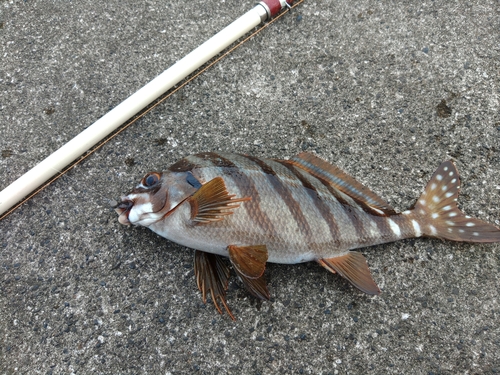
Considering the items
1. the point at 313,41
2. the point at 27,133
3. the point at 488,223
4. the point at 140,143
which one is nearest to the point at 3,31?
the point at 27,133

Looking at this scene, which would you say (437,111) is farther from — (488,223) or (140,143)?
(140,143)

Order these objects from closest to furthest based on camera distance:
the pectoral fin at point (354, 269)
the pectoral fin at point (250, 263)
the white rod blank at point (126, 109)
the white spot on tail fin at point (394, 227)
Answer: the pectoral fin at point (250, 263) < the pectoral fin at point (354, 269) < the white spot on tail fin at point (394, 227) < the white rod blank at point (126, 109)

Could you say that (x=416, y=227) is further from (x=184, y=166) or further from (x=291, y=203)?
(x=184, y=166)

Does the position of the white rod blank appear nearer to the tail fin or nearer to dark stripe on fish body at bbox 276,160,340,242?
dark stripe on fish body at bbox 276,160,340,242

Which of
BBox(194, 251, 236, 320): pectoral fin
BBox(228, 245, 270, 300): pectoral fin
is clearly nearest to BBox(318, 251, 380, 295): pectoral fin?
BBox(228, 245, 270, 300): pectoral fin

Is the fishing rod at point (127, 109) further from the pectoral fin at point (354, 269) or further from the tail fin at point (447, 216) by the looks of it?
the tail fin at point (447, 216)

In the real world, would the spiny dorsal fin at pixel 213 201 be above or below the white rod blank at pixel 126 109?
below

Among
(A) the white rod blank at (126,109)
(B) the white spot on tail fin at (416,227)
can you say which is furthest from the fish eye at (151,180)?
(B) the white spot on tail fin at (416,227)
